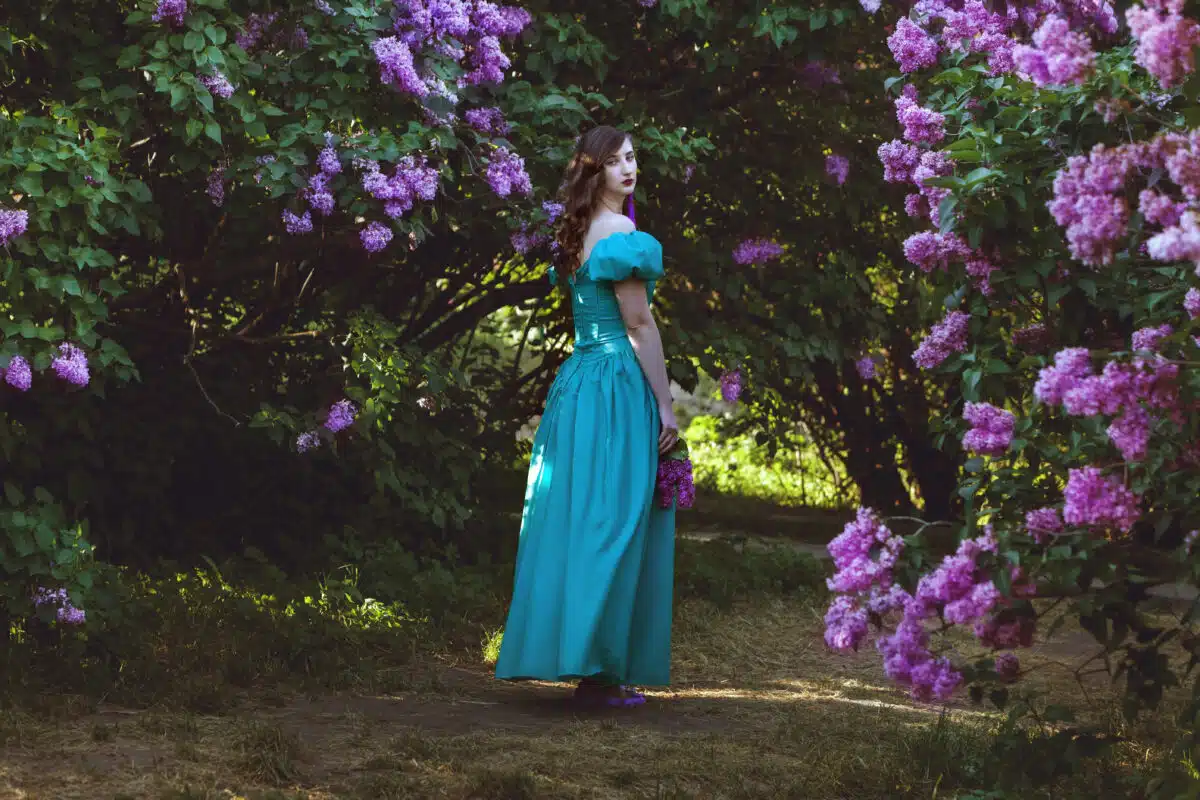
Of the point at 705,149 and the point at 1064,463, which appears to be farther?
the point at 705,149

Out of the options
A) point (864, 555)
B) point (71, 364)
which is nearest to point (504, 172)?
point (71, 364)

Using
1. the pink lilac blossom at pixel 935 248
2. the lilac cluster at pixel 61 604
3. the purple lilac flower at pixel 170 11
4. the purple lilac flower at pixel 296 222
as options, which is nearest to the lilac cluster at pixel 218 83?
the purple lilac flower at pixel 170 11

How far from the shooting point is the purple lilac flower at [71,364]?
14.4ft

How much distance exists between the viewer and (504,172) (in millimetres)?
5191

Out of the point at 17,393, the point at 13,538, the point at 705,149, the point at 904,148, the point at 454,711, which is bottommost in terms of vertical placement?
the point at 454,711

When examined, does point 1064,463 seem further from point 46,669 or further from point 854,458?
point 854,458

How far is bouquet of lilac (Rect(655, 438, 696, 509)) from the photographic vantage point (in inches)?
190

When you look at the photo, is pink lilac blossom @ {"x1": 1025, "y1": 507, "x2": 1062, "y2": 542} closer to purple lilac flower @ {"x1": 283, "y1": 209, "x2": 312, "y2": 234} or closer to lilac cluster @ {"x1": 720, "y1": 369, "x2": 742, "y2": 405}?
purple lilac flower @ {"x1": 283, "y1": 209, "x2": 312, "y2": 234}

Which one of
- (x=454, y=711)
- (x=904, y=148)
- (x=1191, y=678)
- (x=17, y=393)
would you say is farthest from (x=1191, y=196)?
(x=17, y=393)

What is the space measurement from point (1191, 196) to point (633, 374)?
2.50 metres

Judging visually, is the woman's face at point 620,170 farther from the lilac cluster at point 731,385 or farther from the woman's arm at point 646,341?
the lilac cluster at point 731,385

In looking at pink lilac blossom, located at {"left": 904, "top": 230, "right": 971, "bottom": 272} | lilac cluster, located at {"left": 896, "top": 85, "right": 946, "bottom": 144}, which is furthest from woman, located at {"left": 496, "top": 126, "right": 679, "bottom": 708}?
pink lilac blossom, located at {"left": 904, "top": 230, "right": 971, "bottom": 272}

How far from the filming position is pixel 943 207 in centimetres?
318

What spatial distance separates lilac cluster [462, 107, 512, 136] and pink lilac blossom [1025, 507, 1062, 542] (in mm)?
2861
